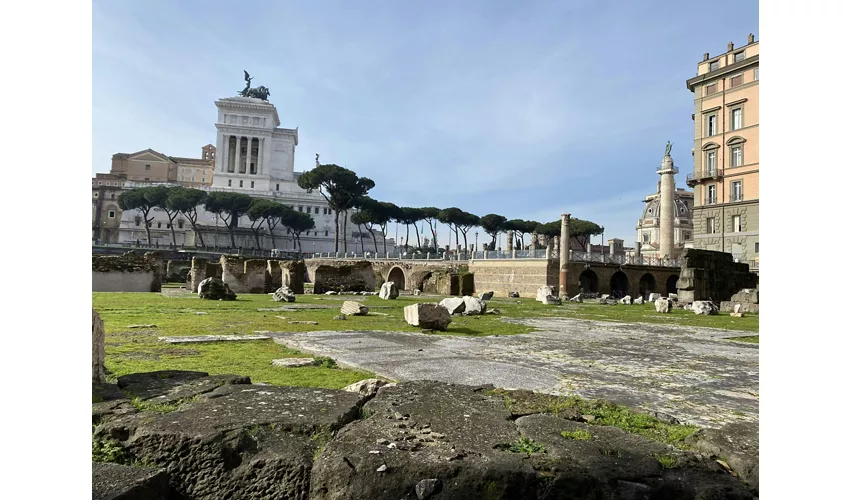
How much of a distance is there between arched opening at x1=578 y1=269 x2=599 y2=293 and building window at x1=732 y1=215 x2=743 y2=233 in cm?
777

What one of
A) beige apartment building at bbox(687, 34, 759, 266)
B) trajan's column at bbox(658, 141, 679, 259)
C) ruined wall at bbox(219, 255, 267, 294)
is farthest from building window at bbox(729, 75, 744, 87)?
ruined wall at bbox(219, 255, 267, 294)

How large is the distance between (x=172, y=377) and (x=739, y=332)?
8.85m

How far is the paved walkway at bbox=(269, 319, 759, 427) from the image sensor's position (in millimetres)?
3189

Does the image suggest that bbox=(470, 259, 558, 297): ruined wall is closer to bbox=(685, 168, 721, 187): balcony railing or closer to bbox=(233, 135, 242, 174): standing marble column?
bbox=(685, 168, 721, 187): balcony railing

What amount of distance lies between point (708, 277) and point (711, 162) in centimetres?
1384

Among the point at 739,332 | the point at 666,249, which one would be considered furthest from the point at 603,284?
the point at 739,332

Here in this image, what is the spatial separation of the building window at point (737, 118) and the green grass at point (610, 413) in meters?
26.5

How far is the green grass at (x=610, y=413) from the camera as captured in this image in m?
2.32

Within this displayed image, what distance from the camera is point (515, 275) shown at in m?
28.1

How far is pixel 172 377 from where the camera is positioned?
271 centimetres

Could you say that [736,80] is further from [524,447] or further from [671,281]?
[524,447]
